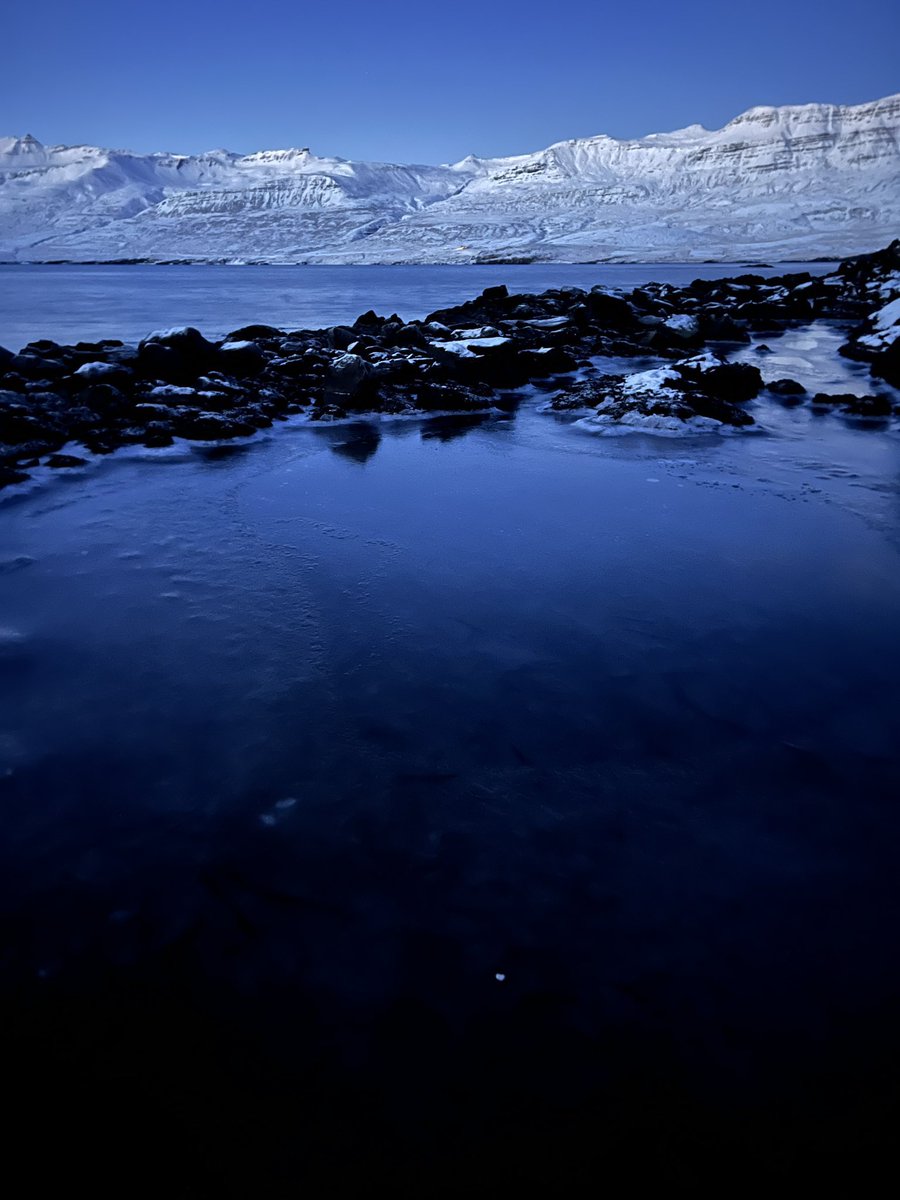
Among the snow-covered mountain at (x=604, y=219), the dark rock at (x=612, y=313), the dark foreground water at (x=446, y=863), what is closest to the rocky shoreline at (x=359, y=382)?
the dark rock at (x=612, y=313)

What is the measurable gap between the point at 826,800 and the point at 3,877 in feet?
12.4

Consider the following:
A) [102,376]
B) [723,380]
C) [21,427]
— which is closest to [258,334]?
[102,376]

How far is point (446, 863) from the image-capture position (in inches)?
118

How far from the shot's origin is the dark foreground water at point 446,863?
2.11 m

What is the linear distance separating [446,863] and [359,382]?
11.2m

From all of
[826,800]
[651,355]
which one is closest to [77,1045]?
[826,800]

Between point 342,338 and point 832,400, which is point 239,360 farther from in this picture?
point 832,400

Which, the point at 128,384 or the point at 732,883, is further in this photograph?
the point at 128,384

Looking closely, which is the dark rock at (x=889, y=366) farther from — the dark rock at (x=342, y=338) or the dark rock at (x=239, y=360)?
the dark rock at (x=239, y=360)

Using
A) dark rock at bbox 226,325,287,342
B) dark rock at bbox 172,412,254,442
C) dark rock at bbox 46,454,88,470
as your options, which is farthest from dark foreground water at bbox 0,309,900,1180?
dark rock at bbox 226,325,287,342

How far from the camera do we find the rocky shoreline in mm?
10609

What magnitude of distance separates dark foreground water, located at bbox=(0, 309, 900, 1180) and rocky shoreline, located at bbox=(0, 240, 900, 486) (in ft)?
16.3

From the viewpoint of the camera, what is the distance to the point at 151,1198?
6.27ft

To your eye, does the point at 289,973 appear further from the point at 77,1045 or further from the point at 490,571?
the point at 490,571
